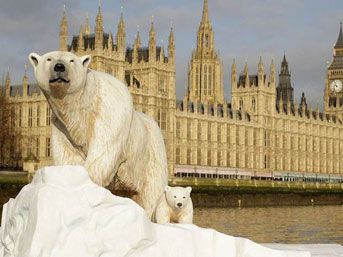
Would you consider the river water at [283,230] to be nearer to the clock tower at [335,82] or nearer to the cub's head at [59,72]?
the cub's head at [59,72]

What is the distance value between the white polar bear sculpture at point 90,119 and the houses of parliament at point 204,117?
42.5 metres

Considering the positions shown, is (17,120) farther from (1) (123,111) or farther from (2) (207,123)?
(1) (123,111)

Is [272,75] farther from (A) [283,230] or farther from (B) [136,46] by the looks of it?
(A) [283,230]

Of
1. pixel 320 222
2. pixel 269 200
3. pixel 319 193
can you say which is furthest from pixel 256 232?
pixel 319 193

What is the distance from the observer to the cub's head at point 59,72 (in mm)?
6191

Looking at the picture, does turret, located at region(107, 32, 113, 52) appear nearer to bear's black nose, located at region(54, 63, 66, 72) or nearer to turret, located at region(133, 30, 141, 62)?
turret, located at region(133, 30, 141, 62)

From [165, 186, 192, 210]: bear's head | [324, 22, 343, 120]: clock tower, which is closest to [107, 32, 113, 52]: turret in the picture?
[324, 22, 343, 120]: clock tower

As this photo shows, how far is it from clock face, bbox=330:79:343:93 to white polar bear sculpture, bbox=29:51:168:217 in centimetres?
11793

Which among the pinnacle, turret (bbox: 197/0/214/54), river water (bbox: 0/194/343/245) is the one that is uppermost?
the pinnacle

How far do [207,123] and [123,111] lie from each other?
69367 millimetres

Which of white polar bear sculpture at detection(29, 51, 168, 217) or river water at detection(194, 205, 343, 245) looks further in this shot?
river water at detection(194, 205, 343, 245)


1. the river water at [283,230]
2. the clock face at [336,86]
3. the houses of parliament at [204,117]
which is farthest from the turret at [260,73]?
the river water at [283,230]

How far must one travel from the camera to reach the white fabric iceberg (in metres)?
5.46

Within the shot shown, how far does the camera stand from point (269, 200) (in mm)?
56438
